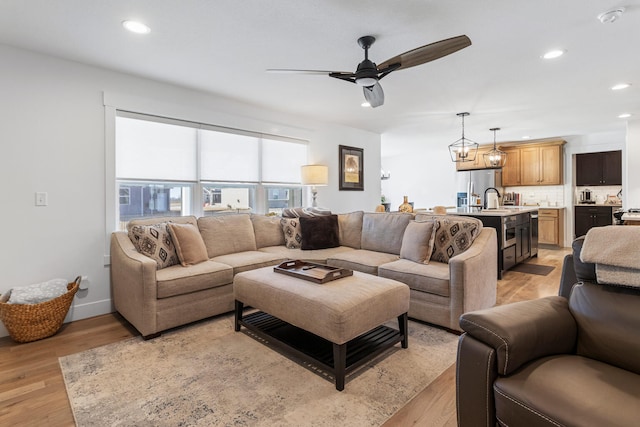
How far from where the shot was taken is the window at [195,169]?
11.3ft

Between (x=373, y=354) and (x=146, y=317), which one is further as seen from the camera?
(x=146, y=317)

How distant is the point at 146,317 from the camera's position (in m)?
2.59

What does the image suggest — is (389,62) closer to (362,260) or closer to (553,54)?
(553,54)

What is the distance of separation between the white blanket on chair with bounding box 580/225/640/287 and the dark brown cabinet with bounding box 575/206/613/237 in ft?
21.6

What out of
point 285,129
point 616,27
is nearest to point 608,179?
point 616,27

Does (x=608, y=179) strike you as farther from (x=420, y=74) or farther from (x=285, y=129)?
(x=285, y=129)

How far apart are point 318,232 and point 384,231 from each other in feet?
2.68

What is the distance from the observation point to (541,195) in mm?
7371

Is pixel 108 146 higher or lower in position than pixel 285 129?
lower

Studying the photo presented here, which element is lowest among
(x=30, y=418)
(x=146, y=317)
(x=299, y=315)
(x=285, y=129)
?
(x=30, y=418)

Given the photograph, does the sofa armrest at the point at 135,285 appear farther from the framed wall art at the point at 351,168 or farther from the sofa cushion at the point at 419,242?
the framed wall art at the point at 351,168

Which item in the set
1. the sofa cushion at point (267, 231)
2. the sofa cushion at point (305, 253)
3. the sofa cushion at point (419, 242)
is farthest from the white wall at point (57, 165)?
the sofa cushion at point (419, 242)

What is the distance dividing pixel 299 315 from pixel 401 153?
799 cm

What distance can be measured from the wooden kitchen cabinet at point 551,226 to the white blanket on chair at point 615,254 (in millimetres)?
6515
